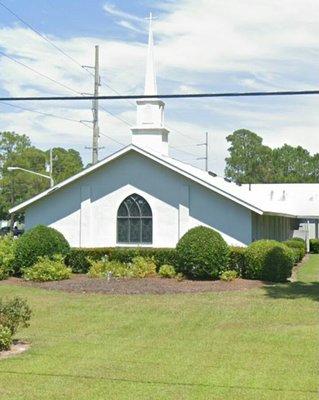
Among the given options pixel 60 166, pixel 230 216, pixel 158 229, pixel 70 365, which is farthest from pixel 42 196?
pixel 60 166

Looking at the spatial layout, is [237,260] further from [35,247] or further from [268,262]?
[35,247]

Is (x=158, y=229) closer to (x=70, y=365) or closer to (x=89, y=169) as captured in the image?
(x=89, y=169)

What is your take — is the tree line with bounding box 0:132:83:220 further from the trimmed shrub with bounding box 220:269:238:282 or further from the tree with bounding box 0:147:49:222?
the trimmed shrub with bounding box 220:269:238:282

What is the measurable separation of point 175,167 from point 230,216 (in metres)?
2.89

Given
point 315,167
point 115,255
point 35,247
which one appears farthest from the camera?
point 315,167

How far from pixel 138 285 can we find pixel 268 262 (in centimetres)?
453

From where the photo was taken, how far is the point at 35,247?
25.7 meters

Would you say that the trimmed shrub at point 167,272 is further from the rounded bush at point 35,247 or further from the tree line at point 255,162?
the tree line at point 255,162

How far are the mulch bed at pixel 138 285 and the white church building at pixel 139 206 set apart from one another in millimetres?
4433

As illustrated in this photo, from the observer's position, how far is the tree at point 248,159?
104 meters

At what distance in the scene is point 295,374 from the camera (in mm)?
10711

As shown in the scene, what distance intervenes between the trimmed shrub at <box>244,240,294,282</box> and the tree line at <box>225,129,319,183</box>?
74932mm

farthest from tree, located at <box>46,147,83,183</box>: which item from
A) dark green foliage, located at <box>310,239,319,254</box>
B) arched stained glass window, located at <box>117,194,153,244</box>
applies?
arched stained glass window, located at <box>117,194,153,244</box>

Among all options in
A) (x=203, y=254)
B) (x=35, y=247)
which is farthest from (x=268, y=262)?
(x=35, y=247)
